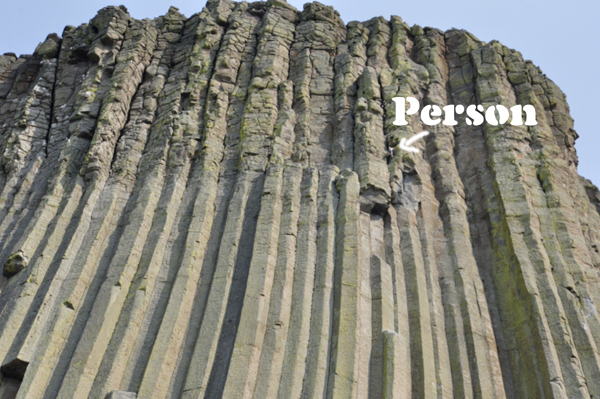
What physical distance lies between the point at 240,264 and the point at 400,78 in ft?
25.2

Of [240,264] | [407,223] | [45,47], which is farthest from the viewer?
[45,47]

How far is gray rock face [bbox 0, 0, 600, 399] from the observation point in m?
11.3

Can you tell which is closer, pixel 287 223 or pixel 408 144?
pixel 287 223

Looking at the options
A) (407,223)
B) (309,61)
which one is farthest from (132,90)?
(407,223)

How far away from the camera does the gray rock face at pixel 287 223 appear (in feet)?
36.9

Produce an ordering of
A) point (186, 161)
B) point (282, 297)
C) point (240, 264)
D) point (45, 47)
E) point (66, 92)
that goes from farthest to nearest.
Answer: point (45, 47), point (66, 92), point (186, 161), point (240, 264), point (282, 297)

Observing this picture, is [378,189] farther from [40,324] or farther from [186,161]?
[40,324]

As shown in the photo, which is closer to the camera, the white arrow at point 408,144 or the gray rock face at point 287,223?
the gray rock face at point 287,223

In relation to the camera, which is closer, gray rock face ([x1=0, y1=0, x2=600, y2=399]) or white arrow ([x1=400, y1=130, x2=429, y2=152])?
gray rock face ([x1=0, y1=0, x2=600, y2=399])

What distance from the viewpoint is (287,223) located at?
13234 millimetres

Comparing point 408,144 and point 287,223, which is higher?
point 408,144

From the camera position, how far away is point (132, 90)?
705 inches

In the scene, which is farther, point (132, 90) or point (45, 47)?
point (45, 47)

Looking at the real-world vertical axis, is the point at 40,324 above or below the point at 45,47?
below
